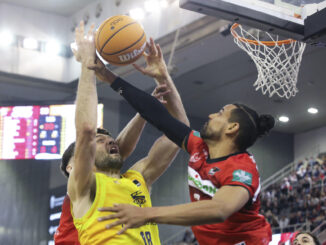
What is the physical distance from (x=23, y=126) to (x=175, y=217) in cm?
1078

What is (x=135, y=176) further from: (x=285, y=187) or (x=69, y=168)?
(x=285, y=187)

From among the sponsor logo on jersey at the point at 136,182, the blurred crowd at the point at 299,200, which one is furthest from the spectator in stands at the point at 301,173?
the sponsor logo on jersey at the point at 136,182

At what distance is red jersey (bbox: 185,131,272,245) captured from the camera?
271 cm

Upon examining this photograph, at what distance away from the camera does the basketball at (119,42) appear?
11.4 feet

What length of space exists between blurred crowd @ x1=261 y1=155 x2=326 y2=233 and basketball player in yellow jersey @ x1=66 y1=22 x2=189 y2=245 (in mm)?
10598

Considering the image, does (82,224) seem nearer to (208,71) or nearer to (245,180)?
(245,180)

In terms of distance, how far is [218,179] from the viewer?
8.98 ft

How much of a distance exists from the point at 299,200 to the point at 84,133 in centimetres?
1383

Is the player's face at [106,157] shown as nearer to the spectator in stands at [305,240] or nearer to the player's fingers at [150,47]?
the player's fingers at [150,47]

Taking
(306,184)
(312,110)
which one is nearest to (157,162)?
(306,184)

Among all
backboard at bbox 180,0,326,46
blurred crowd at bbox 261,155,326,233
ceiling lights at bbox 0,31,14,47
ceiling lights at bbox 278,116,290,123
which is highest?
ceiling lights at bbox 0,31,14,47

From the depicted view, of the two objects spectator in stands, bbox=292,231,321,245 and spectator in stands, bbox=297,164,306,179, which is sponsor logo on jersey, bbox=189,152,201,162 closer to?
spectator in stands, bbox=292,231,321,245

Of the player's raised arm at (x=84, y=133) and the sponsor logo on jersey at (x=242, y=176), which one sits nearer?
the sponsor logo on jersey at (x=242, y=176)

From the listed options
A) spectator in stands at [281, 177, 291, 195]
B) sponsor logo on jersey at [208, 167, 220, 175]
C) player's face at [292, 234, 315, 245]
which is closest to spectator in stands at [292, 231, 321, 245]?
player's face at [292, 234, 315, 245]
